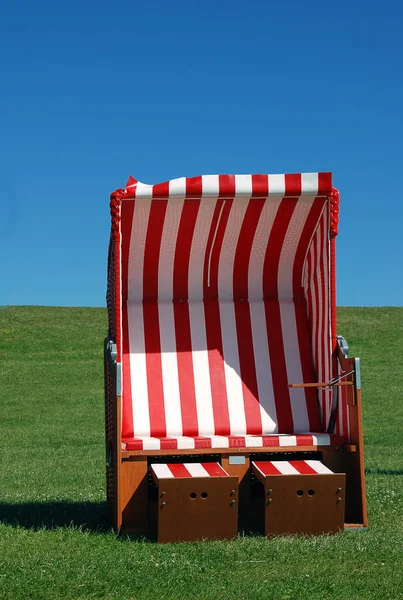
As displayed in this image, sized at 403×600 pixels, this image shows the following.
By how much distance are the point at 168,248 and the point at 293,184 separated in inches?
59.2

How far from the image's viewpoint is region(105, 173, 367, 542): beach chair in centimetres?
632

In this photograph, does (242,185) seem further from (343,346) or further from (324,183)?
(343,346)

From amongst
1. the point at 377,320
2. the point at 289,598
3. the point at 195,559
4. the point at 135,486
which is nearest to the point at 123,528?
the point at 135,486

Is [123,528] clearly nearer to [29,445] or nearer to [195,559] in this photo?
[195,559]

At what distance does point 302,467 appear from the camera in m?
6.64

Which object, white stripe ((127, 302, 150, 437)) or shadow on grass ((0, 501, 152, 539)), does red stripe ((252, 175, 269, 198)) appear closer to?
white stripe ((127, 302, 150, 437))

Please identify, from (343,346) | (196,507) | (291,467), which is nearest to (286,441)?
(291,467)

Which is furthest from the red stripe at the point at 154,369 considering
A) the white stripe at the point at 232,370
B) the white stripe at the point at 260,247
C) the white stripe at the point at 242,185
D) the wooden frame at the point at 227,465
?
the white stripe at the point at 242,185

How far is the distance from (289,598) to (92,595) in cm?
110

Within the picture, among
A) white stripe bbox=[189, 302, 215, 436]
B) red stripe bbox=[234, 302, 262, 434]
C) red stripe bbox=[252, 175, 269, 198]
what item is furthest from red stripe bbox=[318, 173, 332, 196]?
white stripe bbox=[189, 302, 215, 436]

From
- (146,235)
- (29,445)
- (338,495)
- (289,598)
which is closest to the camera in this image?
(289,598)

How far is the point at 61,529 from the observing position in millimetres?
6641

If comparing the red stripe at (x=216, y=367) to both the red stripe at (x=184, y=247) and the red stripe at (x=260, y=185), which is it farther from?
the red stripe at (x=260, y=185)

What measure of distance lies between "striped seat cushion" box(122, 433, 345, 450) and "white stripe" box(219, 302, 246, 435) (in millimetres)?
745
